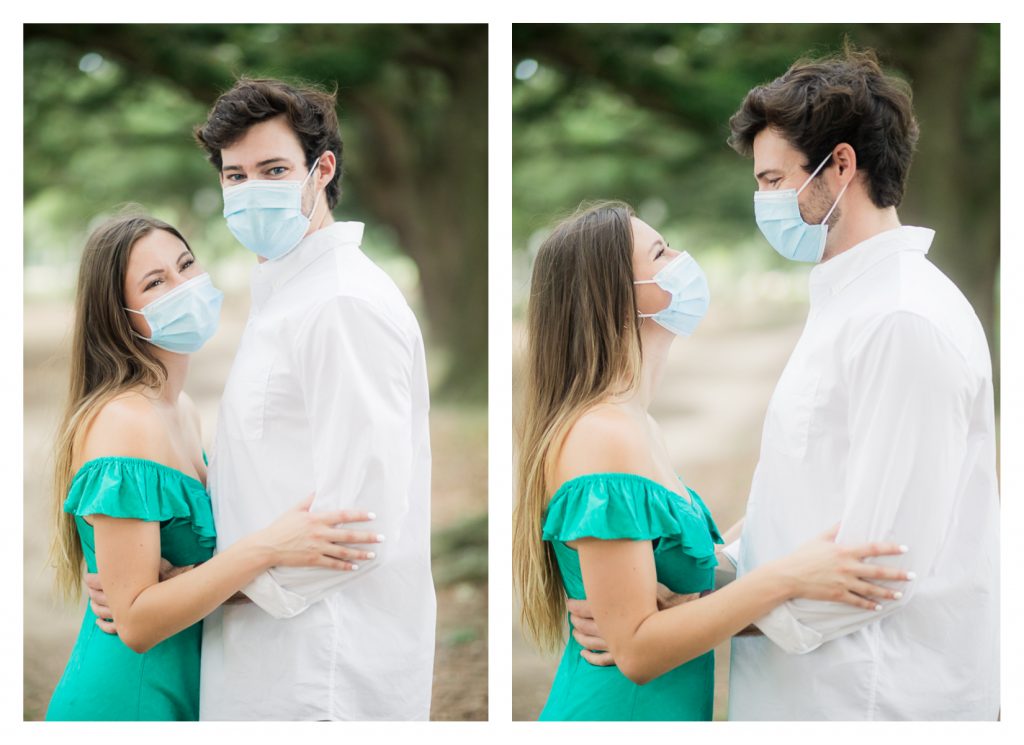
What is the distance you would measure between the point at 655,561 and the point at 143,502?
1.16 m

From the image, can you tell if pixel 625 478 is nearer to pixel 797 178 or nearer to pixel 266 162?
pixel 797 178

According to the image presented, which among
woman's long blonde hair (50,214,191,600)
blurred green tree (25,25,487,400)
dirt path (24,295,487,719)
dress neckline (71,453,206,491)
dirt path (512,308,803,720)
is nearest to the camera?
dress neckline (71,453,206,491)

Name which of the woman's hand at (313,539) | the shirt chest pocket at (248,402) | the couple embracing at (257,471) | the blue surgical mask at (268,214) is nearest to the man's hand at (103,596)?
the couple embracing at (257,471)

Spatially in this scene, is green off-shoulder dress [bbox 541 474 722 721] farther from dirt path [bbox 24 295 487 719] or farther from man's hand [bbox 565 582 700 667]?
dirt path [bbox 24 295 487 719]

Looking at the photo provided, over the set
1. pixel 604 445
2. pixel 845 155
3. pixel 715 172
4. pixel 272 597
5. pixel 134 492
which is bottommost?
pixel 272 597

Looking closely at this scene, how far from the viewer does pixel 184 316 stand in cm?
265

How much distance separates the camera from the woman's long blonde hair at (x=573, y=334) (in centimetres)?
251

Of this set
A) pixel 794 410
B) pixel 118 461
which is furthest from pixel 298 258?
pixel 794 410

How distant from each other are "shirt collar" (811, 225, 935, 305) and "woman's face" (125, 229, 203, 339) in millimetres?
1569

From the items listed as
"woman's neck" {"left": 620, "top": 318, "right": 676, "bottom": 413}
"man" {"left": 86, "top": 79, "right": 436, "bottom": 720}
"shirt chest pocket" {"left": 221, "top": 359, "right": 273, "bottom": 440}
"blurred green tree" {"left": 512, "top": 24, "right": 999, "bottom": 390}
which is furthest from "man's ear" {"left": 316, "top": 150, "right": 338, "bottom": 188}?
"woman's neck" {"left": 620, "top": 318, "right": 676, "bottom": 413}

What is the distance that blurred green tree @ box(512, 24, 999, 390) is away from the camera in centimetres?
309
